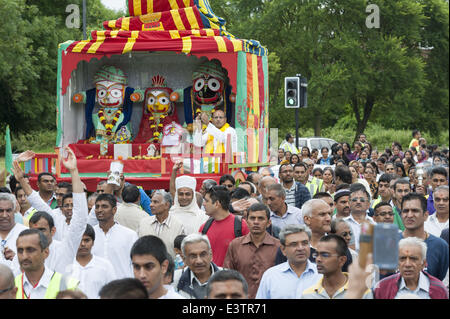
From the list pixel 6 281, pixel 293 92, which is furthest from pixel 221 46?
pixel 6 281

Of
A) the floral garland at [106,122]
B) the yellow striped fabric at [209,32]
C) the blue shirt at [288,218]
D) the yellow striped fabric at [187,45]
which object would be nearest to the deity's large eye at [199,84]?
the yellow striped fabric at [209,32]

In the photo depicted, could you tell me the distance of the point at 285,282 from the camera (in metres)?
5.58

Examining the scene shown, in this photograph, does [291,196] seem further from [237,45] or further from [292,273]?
[237,45]

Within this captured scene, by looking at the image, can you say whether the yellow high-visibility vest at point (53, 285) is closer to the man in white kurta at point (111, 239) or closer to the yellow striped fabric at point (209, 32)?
the man in white kurta at point (111, 239)

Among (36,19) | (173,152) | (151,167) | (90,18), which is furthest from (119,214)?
(90,18)

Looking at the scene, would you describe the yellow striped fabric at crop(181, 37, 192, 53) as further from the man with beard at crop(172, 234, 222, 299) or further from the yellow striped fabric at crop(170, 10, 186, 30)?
the man with beard at crop(172, 234, 222, 299)

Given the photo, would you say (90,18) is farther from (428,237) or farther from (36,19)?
(428,237)

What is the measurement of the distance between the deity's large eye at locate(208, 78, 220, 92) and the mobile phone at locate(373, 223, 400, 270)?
15080mm

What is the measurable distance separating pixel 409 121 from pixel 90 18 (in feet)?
53.0

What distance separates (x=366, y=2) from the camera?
118 feet

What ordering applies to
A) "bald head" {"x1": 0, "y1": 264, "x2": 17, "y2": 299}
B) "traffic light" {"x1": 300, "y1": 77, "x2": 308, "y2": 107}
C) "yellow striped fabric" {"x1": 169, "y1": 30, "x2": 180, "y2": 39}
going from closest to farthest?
"bald head" {"x1": 0, "y1": 264, "x2": 17, "y2": 299}, "traffic light" {"x1": 300, "y1": 77, "x2": 308, "y2": 107}, "yellow striped fabric" {"x1": 169, "y1": 30, "x2": 180, "y2": 39}

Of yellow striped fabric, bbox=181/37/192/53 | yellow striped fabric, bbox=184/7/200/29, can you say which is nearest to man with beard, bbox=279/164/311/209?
yellow striped fabric, bbox=181/37/192/53

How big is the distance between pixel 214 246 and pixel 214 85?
10856 mm

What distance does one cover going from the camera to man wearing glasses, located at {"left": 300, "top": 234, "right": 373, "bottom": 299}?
17.2 feet
